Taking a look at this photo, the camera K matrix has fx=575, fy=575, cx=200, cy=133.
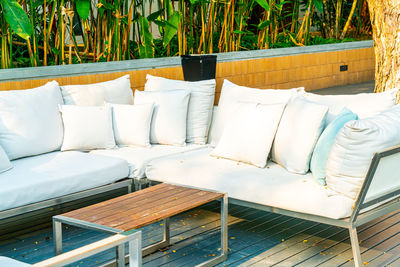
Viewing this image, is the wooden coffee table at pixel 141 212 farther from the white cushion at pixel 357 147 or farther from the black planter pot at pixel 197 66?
the black planter pot at pixel 197 66

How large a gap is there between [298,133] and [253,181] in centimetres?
42

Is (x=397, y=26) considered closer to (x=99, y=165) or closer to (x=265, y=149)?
(x=265, y=149)

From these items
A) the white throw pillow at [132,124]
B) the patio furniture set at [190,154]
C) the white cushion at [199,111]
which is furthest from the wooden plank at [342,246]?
the white throw pillow at [132,124]

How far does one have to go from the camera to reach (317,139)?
3.42m

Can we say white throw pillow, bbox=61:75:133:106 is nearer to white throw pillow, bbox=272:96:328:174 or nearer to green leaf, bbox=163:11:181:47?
white throw pillow, bbox=272:96:328:174

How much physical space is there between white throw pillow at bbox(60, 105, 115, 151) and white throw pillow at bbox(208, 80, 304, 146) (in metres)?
0.79

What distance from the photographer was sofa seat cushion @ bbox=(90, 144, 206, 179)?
3.89 metres

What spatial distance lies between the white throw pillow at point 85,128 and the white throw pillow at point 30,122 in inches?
2.4

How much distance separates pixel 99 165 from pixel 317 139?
1.39 meters

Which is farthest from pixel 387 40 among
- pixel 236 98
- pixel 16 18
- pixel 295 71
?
pixel 295 71

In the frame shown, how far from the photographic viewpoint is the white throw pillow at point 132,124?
13.9ft

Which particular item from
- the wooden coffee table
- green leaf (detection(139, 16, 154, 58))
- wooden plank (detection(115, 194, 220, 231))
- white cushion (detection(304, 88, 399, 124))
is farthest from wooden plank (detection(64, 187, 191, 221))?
green leaf (detection(139, 16, 154, 58))

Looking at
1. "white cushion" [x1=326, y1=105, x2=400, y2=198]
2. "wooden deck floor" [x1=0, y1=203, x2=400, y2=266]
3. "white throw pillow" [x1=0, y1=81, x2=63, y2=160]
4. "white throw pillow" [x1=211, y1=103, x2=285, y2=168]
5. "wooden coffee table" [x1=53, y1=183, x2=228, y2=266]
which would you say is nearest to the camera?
"wooden coffee table" [x1=53, y1=183, x2=228, y2=266]

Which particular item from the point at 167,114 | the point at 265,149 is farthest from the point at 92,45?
the point at 265,149
